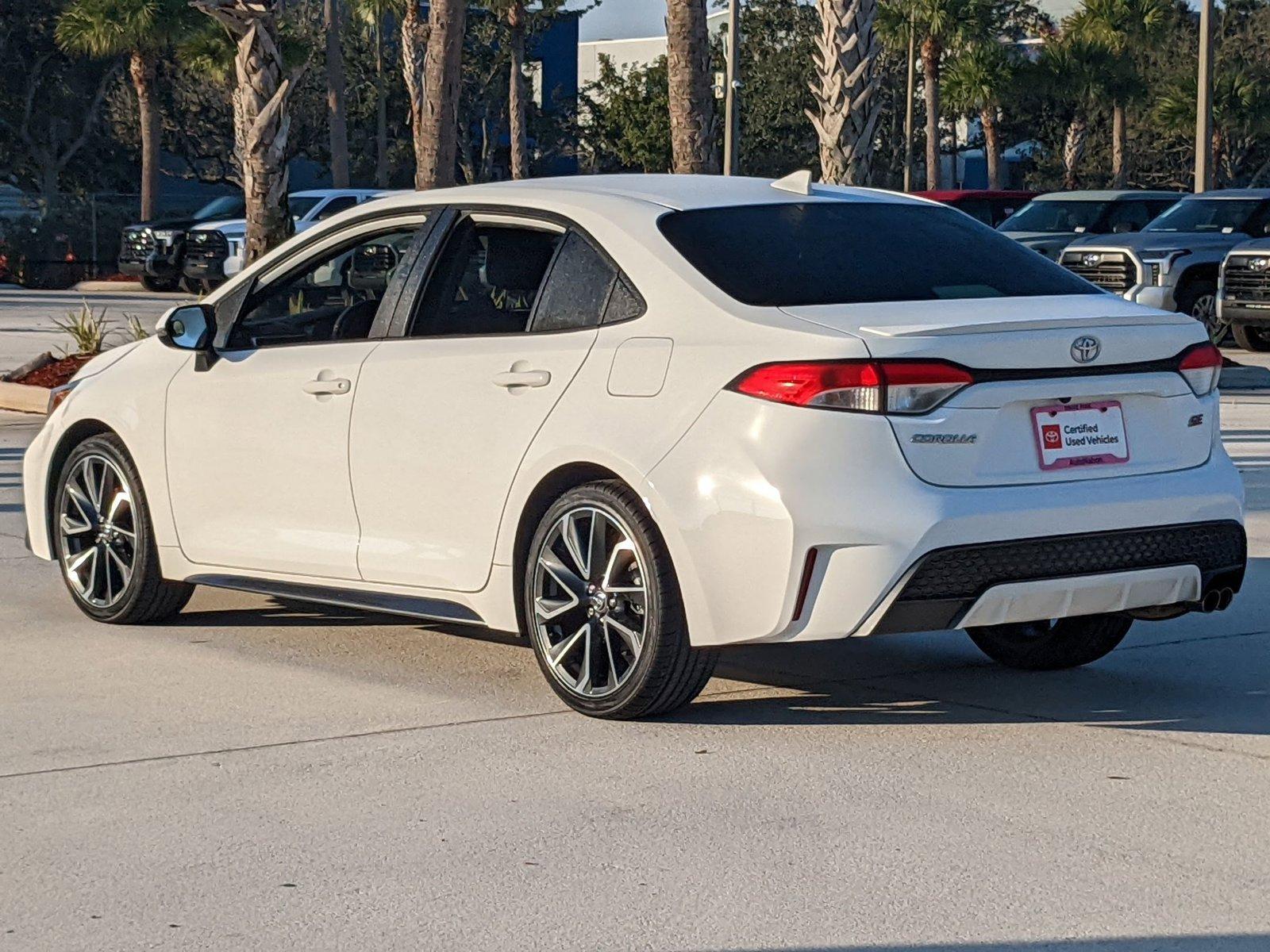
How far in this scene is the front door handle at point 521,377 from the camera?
6574mm

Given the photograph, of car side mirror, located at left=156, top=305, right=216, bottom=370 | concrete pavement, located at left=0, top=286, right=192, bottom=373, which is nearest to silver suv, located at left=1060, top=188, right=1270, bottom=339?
concrete pavement, located at left=0, top=286, right=192, bottom=373

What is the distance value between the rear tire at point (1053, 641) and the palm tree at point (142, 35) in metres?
40.9

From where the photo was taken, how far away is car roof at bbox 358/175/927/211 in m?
6.93

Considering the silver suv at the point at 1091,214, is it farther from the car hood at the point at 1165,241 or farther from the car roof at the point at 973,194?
the car hood at the point at 1165,241

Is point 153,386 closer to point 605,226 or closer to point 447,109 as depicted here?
point 605,226

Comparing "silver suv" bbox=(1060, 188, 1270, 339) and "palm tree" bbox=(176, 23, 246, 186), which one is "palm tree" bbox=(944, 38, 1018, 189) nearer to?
"palm tree" bbox=(176, 23, 246, 186)

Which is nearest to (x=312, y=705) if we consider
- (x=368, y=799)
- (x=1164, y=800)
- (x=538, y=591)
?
(x=538, y=591)

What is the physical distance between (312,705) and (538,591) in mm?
823

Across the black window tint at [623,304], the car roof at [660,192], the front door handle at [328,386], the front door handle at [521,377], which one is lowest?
the front door handle at [328,386]

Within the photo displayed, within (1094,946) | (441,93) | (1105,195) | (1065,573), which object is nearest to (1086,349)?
(1065,573)

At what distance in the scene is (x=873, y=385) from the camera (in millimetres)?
5879

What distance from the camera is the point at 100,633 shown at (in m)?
8.04

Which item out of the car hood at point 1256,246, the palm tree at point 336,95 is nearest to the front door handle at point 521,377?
the car hood at point 1256,246

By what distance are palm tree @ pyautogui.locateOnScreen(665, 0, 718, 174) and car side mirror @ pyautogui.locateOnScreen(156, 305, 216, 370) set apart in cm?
1504
